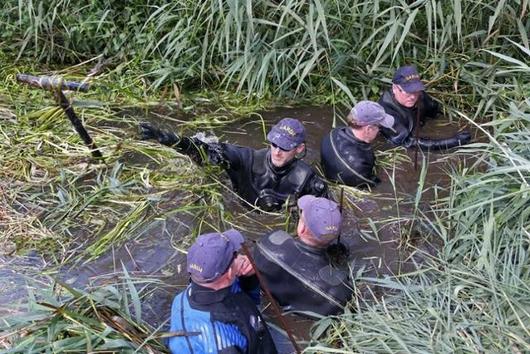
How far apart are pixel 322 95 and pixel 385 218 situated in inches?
66.4

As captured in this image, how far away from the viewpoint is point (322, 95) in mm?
5449

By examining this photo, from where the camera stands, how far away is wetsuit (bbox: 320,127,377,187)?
4.32 meters

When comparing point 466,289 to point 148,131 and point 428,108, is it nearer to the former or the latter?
point 148,131

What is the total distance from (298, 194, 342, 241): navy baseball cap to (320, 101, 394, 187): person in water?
1067 millimetres

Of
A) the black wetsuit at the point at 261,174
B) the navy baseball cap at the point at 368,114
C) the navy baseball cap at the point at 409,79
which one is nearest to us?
the black wetsuit at the point at 261,174

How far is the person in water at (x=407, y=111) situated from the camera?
4730mm

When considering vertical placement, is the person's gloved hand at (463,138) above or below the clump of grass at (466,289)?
below

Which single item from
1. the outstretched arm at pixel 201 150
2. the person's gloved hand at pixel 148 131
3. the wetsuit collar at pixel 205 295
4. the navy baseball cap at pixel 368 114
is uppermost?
the person's gloved hand at pixel 148 131

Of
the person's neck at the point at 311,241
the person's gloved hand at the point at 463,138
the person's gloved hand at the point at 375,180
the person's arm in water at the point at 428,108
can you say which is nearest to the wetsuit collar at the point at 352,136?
the person's gloved hand at the point at 375,180

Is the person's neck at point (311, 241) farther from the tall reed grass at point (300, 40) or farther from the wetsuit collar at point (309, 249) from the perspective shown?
the tall reed grass at point (300, 40)

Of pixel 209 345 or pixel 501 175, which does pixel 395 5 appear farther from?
pixel 209 345

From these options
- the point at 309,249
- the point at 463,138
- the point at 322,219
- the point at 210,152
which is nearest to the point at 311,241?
the point at 309,249

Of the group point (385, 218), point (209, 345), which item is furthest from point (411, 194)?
point (209, 345)

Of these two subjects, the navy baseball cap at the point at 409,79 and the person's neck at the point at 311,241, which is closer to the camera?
the person's neck at the point at 311,241
